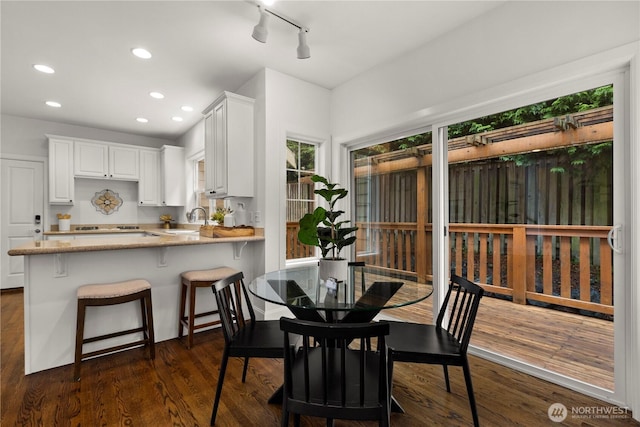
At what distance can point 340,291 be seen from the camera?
1.83m

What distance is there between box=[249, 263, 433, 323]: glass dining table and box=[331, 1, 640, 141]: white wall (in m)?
1.69

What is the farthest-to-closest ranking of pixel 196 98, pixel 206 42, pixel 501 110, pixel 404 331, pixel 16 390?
pixel 196 98
pixel 206 42
pixel 501 110
pixel 16 390
pixel 404 331

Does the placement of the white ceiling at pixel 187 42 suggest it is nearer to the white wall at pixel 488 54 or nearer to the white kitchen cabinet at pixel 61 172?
the white wall at pixel 488 54

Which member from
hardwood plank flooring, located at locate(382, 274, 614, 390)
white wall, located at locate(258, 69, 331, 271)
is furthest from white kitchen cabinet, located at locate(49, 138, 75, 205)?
hardwood plank flooring, located at locate(382, 274, 614, 390)

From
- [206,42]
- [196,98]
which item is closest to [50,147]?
[196,98]

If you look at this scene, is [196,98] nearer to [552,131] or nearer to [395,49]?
[395,49]

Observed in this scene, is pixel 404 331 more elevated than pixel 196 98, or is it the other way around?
pixel 196 98

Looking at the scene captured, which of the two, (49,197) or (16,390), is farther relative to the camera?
(49,197)

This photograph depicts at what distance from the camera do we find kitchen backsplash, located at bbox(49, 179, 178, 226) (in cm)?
532

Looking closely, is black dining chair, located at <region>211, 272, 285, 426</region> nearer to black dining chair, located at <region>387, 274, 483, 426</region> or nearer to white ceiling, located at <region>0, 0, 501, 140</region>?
black dining chair, located at <region>387, 274, 483, 426</region>

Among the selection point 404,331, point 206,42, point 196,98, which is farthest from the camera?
point 196,98

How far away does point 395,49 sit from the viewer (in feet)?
9.69

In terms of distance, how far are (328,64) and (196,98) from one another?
196cm

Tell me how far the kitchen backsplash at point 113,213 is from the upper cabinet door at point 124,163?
367 mm
